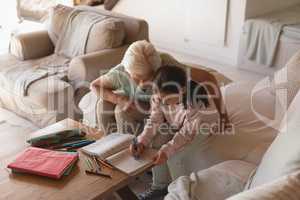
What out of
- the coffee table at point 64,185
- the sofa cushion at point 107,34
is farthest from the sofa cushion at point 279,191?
the sofa cushion at point 107,34

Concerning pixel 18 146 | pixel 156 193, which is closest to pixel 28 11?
pixel 18 146

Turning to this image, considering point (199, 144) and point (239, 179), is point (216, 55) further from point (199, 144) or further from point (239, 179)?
point (239, 179)

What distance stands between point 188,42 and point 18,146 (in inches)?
99.9

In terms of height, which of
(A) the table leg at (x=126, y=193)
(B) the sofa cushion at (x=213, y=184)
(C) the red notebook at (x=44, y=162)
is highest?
(C) the red notebook at (x=44, y=162)

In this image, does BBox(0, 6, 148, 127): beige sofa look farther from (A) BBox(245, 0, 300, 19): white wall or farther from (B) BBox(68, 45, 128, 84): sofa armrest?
(A) BBox(245, 0, 300, 19): white wall

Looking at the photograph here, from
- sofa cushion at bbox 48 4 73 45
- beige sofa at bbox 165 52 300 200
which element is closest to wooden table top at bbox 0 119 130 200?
beige sofa at bbox 165 52 300 200

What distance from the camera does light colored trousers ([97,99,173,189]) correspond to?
2053 mm

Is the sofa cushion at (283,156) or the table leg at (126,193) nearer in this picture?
the sofa cushion at (283,156)

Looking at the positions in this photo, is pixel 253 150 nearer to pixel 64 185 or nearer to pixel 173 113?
pixel 173 113

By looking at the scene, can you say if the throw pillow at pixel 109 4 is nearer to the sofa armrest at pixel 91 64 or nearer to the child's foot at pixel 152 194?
the sofa armrest at pixel 91 64

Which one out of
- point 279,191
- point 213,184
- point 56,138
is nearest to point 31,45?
point 56,138

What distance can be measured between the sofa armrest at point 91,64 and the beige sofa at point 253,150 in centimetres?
87

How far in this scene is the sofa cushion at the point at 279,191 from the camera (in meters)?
0.91

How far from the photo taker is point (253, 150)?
1789 mm
